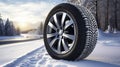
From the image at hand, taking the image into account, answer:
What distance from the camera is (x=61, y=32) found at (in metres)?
6.84

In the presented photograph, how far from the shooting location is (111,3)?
44.8m

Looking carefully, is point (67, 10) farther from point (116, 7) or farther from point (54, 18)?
point (116, 7)

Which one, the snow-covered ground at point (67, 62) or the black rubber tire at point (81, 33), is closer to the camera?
the snow-covered ground at point (67, 62)

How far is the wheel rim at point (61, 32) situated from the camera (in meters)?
6.55

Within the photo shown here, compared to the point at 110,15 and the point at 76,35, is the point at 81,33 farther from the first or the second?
the point at 110,15

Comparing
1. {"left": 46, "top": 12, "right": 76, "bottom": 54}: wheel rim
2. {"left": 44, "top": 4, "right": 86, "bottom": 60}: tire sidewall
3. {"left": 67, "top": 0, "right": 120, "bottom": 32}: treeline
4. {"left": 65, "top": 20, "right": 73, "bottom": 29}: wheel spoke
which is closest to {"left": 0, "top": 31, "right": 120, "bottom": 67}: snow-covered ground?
{"left": 44, "top": 4, "right": 86, "bottom": 60}: tire sidewall

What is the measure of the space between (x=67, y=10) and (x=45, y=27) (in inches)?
47.4

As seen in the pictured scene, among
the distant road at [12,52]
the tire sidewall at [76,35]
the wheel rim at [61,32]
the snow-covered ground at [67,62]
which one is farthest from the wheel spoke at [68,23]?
the distant road at [12,52]

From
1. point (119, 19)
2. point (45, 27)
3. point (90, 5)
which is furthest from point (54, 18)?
point (119, 19)

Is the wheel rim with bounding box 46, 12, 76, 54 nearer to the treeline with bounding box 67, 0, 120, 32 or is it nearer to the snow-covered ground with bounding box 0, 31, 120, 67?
the snow-covered ground with bounding box 0, 31, 120, 67

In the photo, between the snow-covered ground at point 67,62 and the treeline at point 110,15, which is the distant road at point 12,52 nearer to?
the snow-covered ground at point 67,62

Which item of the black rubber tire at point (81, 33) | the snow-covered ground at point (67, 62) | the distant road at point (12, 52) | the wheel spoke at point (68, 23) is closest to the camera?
the snow-covered ground at point (67, 62)

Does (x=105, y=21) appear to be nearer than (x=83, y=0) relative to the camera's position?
No

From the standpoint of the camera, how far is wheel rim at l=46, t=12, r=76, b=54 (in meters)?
6.55
